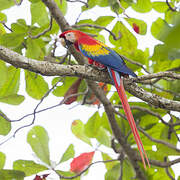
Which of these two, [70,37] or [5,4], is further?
[5,4]

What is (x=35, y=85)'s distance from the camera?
1748 mm

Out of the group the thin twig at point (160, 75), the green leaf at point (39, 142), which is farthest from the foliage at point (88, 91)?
the thin twig at point (160, 75)

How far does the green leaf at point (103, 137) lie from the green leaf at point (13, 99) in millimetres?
722

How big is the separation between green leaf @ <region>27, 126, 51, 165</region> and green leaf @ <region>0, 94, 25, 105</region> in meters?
0.29

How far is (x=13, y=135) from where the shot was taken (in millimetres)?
1432

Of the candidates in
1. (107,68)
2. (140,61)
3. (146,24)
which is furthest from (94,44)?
(146,24)

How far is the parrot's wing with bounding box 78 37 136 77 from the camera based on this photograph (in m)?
1.36

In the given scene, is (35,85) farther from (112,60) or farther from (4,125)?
(112,60)

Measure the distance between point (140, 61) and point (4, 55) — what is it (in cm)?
100

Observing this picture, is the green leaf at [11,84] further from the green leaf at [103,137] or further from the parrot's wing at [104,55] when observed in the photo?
the green leaf at [103,137]

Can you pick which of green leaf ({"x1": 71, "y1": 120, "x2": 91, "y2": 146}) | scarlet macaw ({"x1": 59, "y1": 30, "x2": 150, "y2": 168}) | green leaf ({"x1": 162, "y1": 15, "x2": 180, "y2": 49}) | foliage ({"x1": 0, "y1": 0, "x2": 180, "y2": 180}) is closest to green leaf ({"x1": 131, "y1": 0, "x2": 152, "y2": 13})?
foliage ({"x1": 0, "y1": 0, "x2": 180, "y2": 180})

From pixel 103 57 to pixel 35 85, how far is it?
56 cm

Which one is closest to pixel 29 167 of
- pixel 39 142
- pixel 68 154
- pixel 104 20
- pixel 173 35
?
pixel 39 142

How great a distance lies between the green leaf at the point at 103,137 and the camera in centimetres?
201
